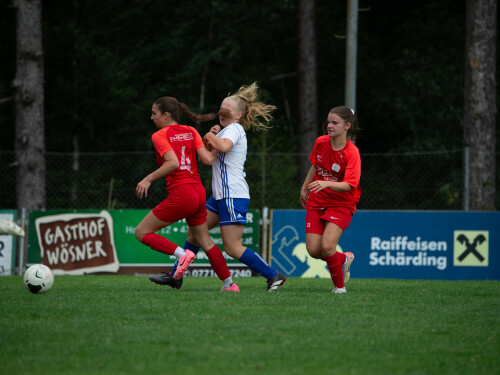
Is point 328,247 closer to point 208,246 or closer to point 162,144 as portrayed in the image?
point 208,246

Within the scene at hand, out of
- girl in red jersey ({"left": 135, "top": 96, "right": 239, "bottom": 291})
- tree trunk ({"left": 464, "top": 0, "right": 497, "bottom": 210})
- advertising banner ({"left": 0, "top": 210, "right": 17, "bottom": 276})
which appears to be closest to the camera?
girl in red jersey ({"left": 135, "top": 96, "right": 239, "bottom": 291})

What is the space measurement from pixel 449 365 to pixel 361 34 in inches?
920

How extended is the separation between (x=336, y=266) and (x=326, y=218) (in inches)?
19.1

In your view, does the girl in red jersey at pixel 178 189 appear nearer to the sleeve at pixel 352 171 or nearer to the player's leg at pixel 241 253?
the player's leg at pixel 241 253

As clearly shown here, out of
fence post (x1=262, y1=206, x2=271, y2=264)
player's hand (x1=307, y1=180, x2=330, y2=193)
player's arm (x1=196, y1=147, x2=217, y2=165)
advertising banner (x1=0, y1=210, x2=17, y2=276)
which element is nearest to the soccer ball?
player's arm (x1=196, y1=147, x2=217, y2=165)

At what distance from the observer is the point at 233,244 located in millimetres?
7148

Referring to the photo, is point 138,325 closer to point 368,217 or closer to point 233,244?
point 233,244

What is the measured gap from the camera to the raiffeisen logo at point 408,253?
40.7 ft

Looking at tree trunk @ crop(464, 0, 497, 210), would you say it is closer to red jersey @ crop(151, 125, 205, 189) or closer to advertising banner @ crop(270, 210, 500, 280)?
advertising banner @ crop(270, 210, 500, 280)

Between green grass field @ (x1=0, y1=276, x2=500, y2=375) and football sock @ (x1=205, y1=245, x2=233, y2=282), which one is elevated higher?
football sock @ (x1=205, y1=245, x2=233, y2=282)

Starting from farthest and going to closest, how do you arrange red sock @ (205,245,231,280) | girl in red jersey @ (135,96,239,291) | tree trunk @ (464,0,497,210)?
tree trunk @ (464,0,497,210) < red sock @ (205,245,231,280) < girl in red jersey @ (135,96,239,291)

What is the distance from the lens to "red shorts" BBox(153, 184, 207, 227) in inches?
278

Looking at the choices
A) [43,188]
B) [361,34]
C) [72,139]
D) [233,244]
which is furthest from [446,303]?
[361,34]

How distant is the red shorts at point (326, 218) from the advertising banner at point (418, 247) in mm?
5112
